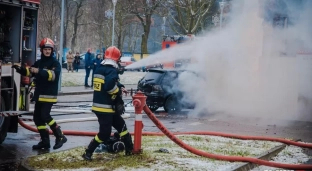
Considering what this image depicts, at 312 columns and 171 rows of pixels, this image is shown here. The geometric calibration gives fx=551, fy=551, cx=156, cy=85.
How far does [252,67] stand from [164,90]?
286cm

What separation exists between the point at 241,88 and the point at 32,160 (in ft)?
34.9

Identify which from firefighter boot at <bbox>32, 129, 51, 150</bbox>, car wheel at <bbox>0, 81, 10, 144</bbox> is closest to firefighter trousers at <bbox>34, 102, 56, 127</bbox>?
firefighter boot at <bbox>32, 129, 51, 150</bbox>

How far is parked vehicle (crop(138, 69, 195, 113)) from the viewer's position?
56.5ft

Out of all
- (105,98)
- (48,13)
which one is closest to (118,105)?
(105,98)

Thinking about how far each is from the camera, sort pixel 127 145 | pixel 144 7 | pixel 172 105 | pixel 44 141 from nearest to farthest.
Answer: pixel 127 145 < pixel 44 141 < pixel 172 105 < pixel 144 7

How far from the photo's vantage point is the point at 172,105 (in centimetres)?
1753

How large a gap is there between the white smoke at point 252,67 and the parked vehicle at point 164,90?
0.86 feet

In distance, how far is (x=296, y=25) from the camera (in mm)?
16000

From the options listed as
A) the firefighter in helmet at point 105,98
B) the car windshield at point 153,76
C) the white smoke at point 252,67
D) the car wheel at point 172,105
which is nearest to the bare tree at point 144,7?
the white smoke at point 252,67

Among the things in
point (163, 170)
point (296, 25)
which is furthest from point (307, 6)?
point (163, 170)

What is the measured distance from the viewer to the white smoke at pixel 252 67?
16.1 meters

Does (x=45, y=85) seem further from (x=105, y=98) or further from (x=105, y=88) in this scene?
(x=105, y=88)

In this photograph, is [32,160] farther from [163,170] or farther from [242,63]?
[242,63]

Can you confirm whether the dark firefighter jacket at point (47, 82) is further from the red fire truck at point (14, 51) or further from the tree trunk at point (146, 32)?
the tree trunk at point (146, 32)
